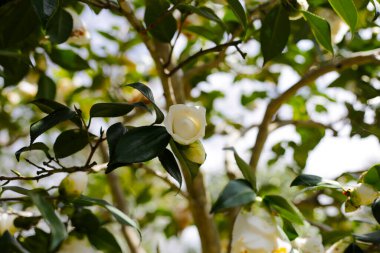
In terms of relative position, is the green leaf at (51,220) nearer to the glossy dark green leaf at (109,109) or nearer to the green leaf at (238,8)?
the glossy dark green leaf at (109,109)

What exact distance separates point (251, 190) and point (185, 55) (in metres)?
0.64

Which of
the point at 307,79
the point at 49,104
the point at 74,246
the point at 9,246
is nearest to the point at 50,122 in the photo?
the point at 49,104

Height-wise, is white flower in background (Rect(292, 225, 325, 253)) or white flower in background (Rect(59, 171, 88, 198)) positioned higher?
Result: white flower in background (Rect(59, 171, 88, 198))

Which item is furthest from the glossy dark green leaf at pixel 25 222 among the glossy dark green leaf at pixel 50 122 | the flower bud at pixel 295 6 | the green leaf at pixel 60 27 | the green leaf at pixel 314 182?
the flower bud at pixel 295 6

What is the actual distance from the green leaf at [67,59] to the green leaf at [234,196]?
0.43 meters

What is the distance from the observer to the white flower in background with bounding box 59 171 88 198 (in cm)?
61

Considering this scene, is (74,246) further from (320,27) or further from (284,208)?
(320,27)

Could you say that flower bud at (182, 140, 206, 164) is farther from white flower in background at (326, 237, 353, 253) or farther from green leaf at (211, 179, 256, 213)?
white flower in background at (326, 237, 353, 253)

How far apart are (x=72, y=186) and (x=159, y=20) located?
29cm

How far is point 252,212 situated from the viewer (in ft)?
2.35

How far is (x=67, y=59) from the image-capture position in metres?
0.96

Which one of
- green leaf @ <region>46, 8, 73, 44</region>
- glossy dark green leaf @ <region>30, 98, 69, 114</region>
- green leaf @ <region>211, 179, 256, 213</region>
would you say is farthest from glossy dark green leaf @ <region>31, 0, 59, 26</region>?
green leaf @ <region>211, 179, 256, 213</region>

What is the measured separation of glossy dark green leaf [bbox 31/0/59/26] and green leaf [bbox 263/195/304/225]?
388mm

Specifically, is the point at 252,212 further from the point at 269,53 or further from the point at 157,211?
the point at 157,211
